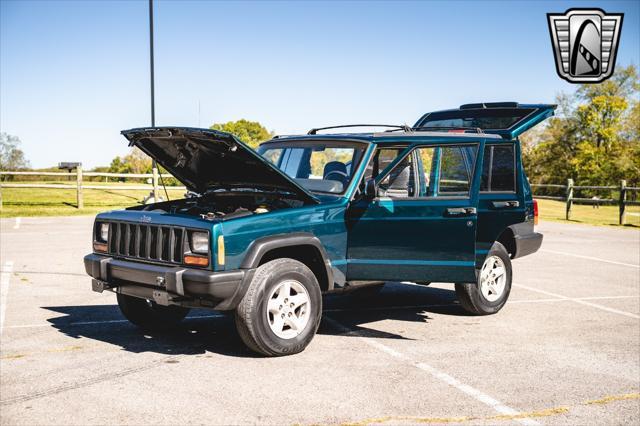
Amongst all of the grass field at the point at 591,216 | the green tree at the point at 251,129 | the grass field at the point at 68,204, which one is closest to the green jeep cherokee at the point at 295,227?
the grass field at the point at 68,204

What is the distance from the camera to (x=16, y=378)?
4984 millimetres

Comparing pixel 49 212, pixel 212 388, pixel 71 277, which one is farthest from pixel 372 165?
pixel 49 212

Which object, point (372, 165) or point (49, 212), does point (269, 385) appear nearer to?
point (372, 165)

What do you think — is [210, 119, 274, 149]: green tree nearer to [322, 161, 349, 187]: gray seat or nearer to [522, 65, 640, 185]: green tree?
[522, 65, 640, 185]: green tree

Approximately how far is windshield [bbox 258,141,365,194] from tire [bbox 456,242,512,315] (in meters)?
1.97

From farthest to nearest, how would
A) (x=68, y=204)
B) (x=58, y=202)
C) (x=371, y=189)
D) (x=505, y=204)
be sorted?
(x=58, y=202) → (x=68, y=204) → (x=505, y=204) → (x=371, y=189)

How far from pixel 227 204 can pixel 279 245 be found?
4.22ft

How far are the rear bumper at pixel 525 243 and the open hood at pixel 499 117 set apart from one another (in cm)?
126

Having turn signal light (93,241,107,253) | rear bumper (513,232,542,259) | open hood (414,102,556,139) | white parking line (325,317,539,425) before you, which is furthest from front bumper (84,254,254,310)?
rear bumper (513,232,542,259)

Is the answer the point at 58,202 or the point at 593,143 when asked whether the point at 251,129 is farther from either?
the point at 58,202

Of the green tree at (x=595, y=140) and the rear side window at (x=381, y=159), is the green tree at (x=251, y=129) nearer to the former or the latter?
the green tree at (x=595, y=140)

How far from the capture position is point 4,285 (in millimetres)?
8984

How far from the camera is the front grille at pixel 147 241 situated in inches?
215

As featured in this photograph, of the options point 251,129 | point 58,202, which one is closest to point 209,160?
point 58,202
